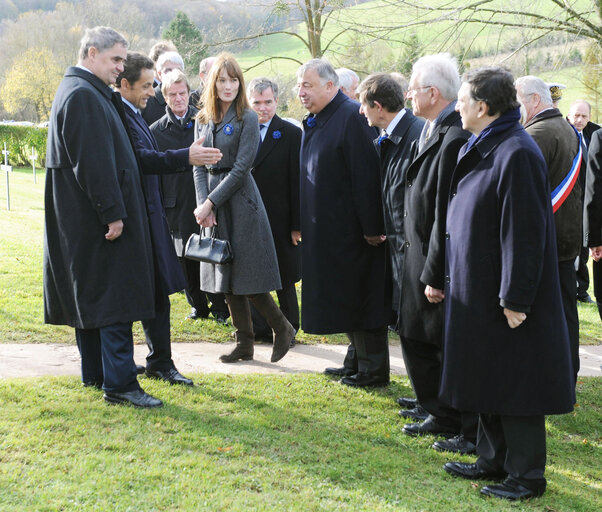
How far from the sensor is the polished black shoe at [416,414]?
16.3ft

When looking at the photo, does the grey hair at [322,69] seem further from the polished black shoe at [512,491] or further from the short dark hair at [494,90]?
the polished black shoe at [512,491]

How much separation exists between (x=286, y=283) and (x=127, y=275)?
8.07 ft

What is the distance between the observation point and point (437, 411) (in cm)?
468

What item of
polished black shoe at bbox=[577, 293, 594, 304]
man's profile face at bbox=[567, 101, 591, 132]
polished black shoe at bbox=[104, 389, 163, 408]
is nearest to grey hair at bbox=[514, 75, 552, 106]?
polished black shoe at bbox=[104, 389, 163, 408]

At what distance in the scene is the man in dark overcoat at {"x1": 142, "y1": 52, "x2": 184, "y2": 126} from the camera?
7410 mm

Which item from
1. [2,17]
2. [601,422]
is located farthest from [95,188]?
[2,17]

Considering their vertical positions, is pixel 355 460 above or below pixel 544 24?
below

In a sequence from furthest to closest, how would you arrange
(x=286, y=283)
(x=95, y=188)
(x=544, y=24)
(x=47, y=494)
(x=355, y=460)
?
1. (x=544, y=24)
2. (x=286, y=283)
3. (x=95, y=188)
4. (x=355, y=460)
5. (x=47, y=494)

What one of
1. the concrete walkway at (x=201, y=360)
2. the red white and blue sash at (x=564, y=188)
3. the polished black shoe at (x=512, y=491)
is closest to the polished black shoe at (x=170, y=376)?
the concrete walkway at (x=201, y=360)

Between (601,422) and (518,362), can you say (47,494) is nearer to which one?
(518,362)

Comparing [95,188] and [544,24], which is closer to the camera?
[95,188]

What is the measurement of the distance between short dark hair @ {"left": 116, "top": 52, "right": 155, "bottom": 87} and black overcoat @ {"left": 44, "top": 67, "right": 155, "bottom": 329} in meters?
0.48

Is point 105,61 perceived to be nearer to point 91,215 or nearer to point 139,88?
point 139,88

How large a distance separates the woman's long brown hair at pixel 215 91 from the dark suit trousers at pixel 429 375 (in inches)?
90.4
